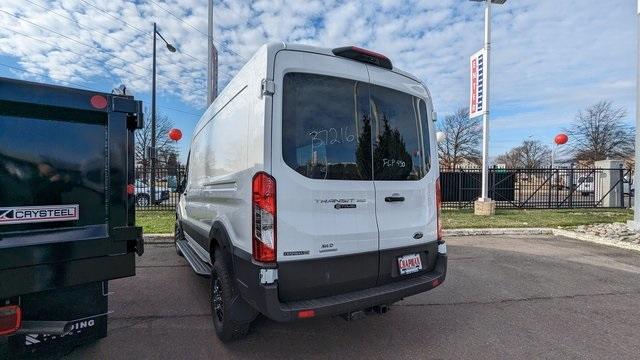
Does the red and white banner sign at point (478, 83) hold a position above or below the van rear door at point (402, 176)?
above

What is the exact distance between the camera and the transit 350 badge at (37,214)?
2.34 m

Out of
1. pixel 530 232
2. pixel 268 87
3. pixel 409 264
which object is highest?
pixel 268 87

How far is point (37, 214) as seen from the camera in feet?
8.06

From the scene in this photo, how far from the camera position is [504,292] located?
4.90 meters

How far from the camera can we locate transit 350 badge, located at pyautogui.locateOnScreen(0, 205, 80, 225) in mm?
2336

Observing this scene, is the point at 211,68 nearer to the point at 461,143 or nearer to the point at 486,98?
the point at 486,98

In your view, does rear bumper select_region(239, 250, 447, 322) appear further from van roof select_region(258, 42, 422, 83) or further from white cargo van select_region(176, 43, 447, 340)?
van roof select_region(258, 42, 422, 83)

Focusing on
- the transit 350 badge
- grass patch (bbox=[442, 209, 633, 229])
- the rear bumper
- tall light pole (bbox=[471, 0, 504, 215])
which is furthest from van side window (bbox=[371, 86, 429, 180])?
tall light pole (bbox=[471, 0, 504, 215])

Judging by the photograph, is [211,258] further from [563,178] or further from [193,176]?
[563,178]

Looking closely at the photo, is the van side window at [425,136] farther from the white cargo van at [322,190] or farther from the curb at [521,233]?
the curb at [521,233]

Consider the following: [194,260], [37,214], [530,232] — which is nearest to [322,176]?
[37,214]

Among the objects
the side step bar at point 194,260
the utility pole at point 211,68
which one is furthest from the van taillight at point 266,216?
the utility pole at point 211,68

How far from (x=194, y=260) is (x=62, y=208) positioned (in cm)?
226

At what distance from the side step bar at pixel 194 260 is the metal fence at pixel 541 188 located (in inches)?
470
